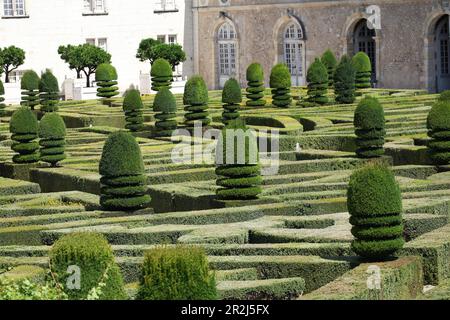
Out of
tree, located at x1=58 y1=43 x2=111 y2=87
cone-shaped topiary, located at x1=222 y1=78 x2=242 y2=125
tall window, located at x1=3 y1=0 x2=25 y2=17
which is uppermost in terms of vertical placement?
tall window, located at x1=3 y1=0 x2=25 y2=17

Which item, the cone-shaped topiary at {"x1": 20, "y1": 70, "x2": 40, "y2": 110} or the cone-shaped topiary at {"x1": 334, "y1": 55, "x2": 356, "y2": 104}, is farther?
the cone-shaped topiary at {"x1": 20, "y1": 70, "x2": 40, "y2": 110}

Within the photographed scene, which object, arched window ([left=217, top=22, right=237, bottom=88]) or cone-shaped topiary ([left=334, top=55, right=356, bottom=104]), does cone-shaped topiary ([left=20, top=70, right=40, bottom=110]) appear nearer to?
cone-shaped topiary ([left=334, top=55, right=356, bottom=104])

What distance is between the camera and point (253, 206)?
63.2ft

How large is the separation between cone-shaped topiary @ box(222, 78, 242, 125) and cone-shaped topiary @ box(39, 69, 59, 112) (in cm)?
766

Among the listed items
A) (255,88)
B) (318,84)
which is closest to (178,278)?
(318,84)

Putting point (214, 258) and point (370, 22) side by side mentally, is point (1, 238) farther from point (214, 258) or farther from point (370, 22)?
point (370, 22)

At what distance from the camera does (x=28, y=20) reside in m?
48.4

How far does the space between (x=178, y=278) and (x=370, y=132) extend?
1330 centimetres

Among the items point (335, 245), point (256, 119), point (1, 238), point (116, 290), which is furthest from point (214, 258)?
point (256, 119)

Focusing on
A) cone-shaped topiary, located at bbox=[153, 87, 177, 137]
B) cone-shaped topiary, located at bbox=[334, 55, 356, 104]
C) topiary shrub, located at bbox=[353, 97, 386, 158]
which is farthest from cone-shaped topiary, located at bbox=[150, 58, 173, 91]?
topiary shrub, located at bbox=[353, 97, 386, 158]

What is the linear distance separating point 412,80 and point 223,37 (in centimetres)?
1026

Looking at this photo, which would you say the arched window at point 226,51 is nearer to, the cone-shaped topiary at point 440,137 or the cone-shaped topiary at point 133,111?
the cone-shaped topiary at point 133,111

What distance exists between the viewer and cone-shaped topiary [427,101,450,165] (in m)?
23.1

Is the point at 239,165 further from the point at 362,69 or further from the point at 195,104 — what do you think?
the point at 362,69
